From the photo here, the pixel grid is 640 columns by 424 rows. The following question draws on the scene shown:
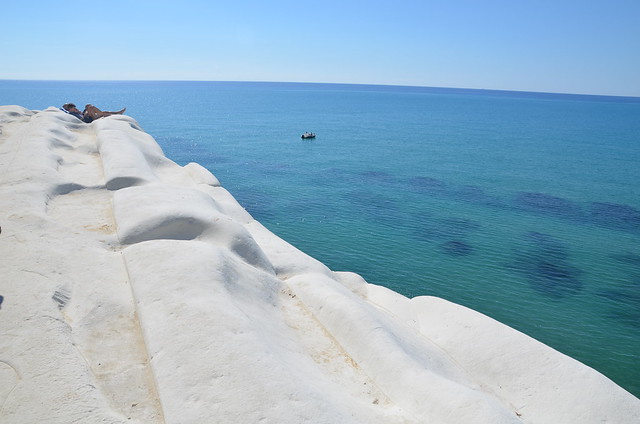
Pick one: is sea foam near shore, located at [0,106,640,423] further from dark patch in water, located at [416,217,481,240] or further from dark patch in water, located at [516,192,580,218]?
dark patch in water, located at [516,192,580,218]

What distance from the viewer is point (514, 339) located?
430 inches

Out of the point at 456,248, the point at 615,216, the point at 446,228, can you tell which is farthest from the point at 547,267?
the point at 615,216

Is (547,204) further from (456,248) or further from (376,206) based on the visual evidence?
(456,248)

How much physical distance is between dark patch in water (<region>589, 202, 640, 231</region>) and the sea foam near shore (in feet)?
84.4

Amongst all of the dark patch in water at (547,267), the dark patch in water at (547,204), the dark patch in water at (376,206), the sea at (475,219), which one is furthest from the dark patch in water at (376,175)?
the dark patch in water at (547,267)

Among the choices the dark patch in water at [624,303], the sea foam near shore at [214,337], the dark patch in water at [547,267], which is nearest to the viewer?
the sea foam near shore at [214,337]

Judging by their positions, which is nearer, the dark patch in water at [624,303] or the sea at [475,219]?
the dark patch in water at [624,303]

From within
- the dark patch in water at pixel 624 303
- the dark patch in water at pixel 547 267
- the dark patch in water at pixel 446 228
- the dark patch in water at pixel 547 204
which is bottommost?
the dark patch in water at pixel 624 303

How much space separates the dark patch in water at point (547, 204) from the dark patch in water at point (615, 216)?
1.43m

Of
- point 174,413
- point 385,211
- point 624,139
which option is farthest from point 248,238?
point 624,139

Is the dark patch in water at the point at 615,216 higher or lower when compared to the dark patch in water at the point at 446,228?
higher

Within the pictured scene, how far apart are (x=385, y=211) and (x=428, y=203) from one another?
15.3 feet

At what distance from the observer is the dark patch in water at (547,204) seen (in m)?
34.0

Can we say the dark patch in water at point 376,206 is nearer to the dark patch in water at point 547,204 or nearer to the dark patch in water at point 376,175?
the dark patch in water at point 376,175
